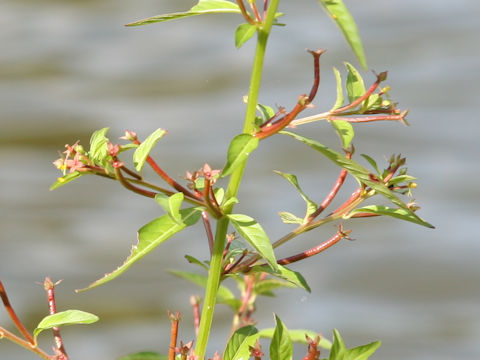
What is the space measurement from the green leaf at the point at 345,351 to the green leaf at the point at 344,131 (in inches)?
3.9

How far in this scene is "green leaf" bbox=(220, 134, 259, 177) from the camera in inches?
16.4

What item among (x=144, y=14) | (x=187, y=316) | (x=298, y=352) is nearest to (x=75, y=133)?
(x=144, y=14)

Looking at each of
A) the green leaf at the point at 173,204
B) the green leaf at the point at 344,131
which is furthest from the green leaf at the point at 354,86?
the green leaf at the point at 173,204

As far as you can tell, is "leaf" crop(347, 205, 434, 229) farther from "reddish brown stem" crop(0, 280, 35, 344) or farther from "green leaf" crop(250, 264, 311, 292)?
"reddish brown stem" crop(0, 280, 35, 344)

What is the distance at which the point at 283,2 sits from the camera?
2.25 meters

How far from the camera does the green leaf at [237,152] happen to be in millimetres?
416

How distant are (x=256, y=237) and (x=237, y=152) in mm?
45

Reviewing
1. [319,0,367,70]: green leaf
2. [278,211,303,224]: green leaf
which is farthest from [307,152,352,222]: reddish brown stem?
[319,0,367,70]: green leaf

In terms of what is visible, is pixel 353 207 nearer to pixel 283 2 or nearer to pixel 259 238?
pixel 259 238

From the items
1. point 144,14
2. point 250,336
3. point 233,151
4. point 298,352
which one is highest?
point 144,14

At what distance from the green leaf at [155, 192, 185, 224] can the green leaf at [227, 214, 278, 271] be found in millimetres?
34

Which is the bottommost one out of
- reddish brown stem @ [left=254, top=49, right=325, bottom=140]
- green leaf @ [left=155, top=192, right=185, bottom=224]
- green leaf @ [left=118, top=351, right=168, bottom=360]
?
green leaf @ [left=118, top=351, right=168, bottom=360]

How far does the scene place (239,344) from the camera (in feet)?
1.66

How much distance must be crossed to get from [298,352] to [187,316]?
248mm
